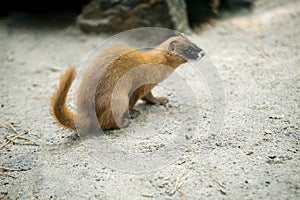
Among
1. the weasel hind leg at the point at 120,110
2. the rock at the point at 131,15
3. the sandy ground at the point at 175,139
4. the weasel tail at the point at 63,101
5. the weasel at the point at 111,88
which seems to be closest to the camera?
the sandy ground at the point at 175,139

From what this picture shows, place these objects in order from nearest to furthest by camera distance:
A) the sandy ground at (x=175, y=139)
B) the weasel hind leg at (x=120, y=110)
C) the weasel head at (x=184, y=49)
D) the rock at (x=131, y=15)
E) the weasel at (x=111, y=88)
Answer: the sandy ground at (x=175, y=139)
the weasel at (x=111, y=88)
the weasel hind leg at (x=120, y=110)
the weasel head at (x=184, y=49)
the rock at (x=131, y=15)

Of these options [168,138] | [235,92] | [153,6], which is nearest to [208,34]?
[153,6]

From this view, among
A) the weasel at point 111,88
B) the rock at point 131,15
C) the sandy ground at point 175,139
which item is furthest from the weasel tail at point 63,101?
the rock at point 131,15

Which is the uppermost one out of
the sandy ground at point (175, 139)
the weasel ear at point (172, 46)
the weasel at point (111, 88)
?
the weasel ear at point (172, 46)

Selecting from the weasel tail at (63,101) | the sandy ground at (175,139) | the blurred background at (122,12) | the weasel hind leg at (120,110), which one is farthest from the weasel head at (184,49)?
the blurred background at (122,12)

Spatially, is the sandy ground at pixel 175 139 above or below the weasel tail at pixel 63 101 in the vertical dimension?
below

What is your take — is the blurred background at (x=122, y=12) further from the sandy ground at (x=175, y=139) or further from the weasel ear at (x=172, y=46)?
the weasel ear at (x=172, y=46)

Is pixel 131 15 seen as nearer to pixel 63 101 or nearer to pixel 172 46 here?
pixel 172 46

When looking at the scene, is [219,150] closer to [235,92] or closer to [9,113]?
[235,92]

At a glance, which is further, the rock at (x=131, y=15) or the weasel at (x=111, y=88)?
the rock at (x=131, y=15)

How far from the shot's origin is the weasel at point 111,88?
103 inches

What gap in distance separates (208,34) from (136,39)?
994 millimetres

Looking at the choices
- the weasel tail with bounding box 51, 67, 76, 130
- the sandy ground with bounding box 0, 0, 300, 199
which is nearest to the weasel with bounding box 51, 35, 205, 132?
the weasel tail with bounding box 51, 67, 76, 130

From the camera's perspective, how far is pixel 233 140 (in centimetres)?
253
